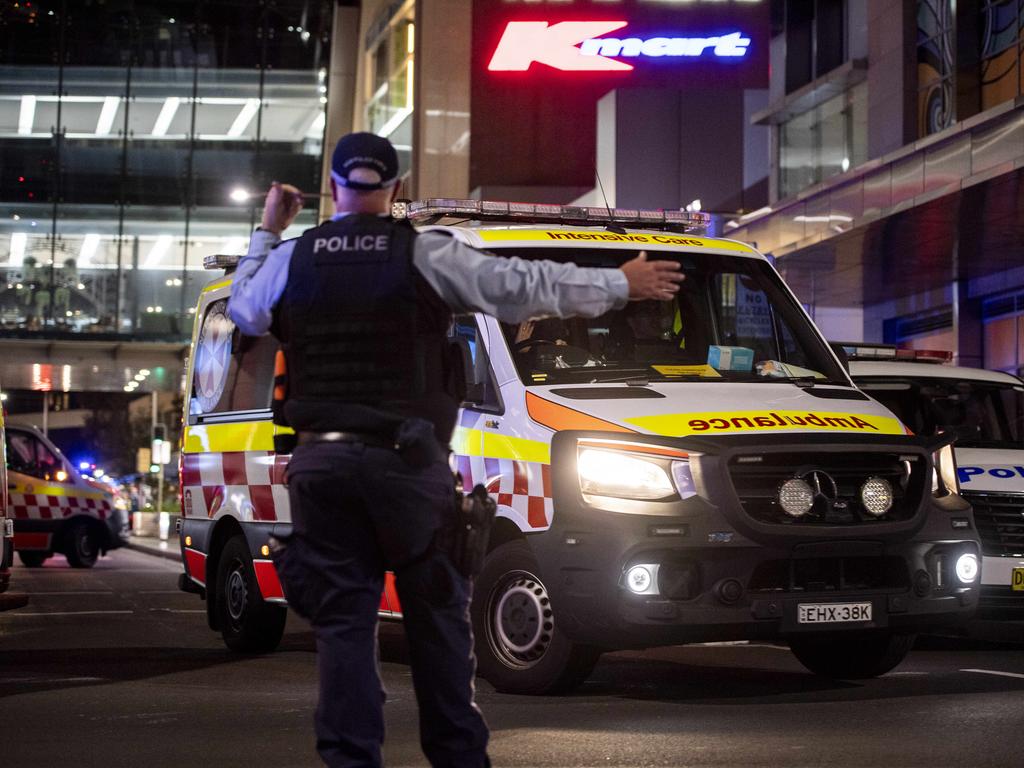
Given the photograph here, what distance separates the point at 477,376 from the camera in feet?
28.1

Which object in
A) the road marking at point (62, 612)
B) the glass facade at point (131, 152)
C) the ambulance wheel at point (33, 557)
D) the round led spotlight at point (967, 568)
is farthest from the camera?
the glass facade at point (131, 152)

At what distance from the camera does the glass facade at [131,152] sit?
50.3 m

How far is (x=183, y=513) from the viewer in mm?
12227

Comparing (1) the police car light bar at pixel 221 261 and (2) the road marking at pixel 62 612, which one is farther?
(2) the road marking at pixel 62 612

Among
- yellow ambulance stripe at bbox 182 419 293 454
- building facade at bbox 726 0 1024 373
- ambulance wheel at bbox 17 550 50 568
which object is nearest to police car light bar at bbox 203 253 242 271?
yellow ambulance stripe at bbox 182 419 293 454

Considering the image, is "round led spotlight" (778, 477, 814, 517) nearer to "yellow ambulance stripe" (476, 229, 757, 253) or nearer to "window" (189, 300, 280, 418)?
"yellow ambulance stripe" (476, 229, 757, 253)

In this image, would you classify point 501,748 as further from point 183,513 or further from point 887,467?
point 183,513

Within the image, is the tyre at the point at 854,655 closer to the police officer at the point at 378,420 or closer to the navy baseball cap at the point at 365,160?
the police officer at the point at 378,420

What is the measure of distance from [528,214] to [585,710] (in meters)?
3.16

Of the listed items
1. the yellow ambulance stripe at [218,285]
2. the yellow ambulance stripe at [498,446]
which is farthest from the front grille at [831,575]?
the yellow ambulance stripe at [218,285]

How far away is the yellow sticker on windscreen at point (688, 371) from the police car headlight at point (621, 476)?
35.8 inches

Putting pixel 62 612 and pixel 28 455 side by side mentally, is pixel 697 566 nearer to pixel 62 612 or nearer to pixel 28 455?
pixel 62 612

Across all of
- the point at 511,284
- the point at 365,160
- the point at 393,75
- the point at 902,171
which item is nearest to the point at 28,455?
the point at 902,171

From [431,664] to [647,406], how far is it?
330 centimetres
